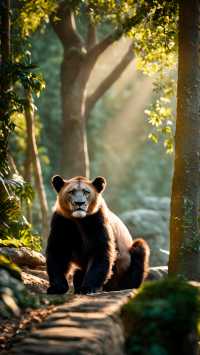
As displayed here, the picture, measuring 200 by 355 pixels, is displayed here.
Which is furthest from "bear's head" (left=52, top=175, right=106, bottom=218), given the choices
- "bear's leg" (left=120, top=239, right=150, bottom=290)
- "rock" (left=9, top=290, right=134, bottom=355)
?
"rock" (left=9, top=290, right=134, bottom=355)

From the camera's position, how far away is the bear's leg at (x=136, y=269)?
9320mm

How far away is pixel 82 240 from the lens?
27.3 ft

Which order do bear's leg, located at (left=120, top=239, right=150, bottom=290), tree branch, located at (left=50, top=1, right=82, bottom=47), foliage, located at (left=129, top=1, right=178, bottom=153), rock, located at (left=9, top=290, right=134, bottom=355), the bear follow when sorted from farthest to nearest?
1. tree branch, located at (left=50, top=1, right=82, bottom=47)
2. foliage, located at (left=129, top=1, right=178, bottom=153)
3. bear's leg, located at (left=120, top=239, right=150, bottom=290)
4. the bear
5. rock, located at (left=9, top=290, right=134, bottom=355)

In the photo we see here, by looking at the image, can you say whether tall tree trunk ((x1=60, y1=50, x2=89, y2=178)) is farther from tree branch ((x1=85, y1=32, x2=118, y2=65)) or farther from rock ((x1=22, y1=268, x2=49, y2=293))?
rock ((x1=22, y1=268, x2=49, y2=293))

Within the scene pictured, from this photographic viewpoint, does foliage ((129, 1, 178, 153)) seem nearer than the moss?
No

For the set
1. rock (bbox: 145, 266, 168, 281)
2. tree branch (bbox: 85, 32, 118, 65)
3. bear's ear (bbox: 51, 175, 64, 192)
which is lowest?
rock (bbox: 145, 266, 168, 281)

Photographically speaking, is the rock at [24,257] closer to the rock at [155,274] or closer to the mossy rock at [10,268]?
the rock at [155,274]

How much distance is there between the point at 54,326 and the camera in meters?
4.95

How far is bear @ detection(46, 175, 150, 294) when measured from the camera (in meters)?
8.01

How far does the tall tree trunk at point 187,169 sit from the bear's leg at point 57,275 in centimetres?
124

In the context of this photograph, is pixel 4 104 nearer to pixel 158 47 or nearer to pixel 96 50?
pixel 158 47

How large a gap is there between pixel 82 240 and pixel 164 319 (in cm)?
385

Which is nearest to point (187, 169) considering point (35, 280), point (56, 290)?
point (56, 290)

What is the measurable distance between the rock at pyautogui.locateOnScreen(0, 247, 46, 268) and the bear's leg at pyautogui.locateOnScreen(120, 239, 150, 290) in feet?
4.41
